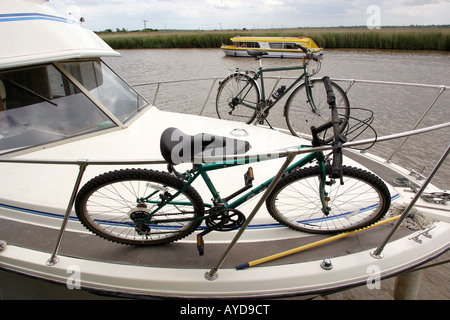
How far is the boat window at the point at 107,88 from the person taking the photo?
9.24 feet

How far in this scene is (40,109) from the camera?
2.59 m

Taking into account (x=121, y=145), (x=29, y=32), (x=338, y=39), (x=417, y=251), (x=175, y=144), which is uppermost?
(x=338, y=39)

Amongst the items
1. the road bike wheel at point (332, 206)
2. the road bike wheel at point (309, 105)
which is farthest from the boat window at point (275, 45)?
the road bike wheel at point (332, 206)

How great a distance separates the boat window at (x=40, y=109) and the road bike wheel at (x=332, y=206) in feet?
6.39

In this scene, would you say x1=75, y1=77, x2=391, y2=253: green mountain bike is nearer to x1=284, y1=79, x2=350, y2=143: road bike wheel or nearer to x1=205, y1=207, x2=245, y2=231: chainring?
x1=205, y1=207, x2=245, y2=231: chainring

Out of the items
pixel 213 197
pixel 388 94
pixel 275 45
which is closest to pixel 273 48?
pixel 275 45

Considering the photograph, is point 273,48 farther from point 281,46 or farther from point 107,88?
point 107,88

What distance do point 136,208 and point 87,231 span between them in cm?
52

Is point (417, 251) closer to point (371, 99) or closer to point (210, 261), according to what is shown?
point (210, 261)

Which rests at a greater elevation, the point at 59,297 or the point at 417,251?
the point at 417,251
